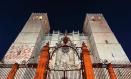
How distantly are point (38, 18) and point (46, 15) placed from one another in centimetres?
185

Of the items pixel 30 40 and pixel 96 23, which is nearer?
pixel 30 40

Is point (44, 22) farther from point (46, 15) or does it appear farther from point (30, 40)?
point (30, 40)

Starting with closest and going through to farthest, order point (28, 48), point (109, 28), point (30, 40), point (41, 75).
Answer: point (41, 75) < point (28, 48) < point (30, 40) < point (109, 28)

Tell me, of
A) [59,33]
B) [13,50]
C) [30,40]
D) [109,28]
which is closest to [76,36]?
[59,33]

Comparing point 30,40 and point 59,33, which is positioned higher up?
point 59,33

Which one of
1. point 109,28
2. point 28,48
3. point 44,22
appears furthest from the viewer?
point 44,22

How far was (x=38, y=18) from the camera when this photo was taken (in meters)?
36.9

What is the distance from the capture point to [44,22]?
36250mm

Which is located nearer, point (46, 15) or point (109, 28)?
point (109, 28)

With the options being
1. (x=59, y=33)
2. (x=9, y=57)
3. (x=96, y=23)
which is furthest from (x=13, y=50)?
(x=96, y=23)

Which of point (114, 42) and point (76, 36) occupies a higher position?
point (76, 36)

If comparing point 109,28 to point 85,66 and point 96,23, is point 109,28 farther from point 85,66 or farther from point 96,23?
point 85,66

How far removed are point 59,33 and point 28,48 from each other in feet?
26.9

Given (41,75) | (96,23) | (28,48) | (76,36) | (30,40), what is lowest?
(41,75)
